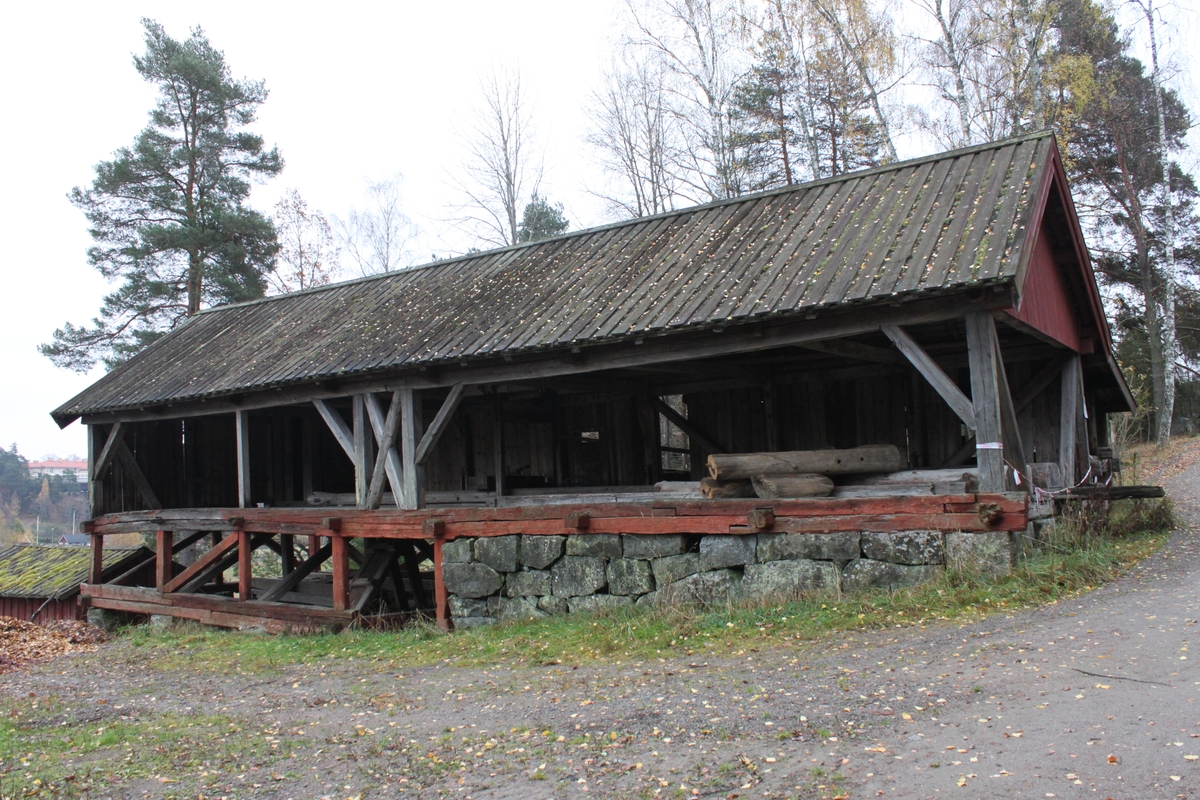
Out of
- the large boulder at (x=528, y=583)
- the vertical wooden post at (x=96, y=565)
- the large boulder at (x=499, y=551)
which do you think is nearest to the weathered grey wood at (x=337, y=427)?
the large boulder at (x=499, y=551)

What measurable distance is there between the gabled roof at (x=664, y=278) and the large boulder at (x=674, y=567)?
2.40 meters

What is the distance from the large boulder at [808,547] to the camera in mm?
8773

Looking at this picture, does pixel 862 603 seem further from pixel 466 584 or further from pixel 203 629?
pixel 203 629

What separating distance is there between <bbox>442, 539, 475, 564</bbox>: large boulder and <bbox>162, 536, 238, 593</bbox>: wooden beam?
4613mm

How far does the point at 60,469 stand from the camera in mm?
94812

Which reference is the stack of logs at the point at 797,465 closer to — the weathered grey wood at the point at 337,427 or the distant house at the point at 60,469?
the weathered grey wood at the point at 337,427

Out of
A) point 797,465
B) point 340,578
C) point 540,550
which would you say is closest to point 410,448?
point 340,578

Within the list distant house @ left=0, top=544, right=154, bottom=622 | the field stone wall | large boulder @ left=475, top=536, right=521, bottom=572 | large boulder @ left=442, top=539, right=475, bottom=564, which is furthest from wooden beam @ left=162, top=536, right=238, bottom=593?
large boulder @ left=475, top=536, right=521, bottom=572

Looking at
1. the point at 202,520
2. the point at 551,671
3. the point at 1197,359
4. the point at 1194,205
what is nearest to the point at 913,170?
the point at 551,671

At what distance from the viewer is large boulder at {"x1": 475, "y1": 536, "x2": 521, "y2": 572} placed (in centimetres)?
1113

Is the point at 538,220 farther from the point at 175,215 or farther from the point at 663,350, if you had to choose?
the point at 663,350

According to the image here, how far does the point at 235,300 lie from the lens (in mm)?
26672

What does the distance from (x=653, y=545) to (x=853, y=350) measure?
2.97 meters

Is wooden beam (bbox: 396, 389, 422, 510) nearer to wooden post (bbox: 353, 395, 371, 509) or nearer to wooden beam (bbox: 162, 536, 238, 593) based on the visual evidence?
wooden post (bbox: 353, 395, 371, 509)
